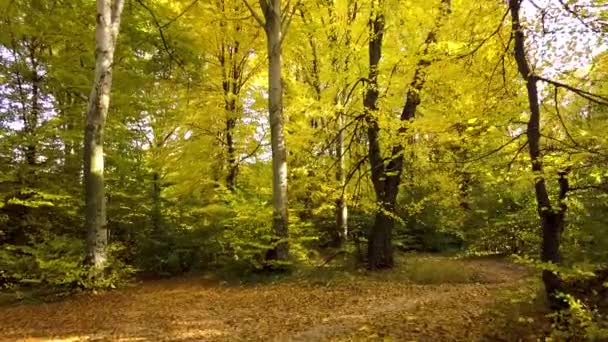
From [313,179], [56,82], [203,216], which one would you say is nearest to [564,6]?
[313,179]

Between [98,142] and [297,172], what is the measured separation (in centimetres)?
399

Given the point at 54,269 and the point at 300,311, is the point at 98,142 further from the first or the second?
the point at 300,311

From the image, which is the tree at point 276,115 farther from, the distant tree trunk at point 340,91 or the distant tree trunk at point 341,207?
the distant tree trunk at point 341,207

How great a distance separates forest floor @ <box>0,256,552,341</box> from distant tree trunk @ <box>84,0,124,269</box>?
1035 mm

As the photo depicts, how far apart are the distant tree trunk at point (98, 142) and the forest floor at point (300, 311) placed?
40.7 inches

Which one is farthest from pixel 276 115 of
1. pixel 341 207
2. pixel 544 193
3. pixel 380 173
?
pixel 544 193

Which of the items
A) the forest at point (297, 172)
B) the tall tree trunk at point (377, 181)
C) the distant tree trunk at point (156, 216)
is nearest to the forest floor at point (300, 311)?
the forest at point (297, 172)

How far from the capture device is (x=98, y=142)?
8.88m

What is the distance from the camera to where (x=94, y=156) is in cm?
880

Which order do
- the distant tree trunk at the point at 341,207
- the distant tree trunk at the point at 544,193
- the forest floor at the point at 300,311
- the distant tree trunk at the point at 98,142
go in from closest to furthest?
the distant tree trunk at the point at 544,193 < the forest floor at the point at 300,311 < the distant tree trunk at the point at 98,142 < the distant tree trunk at the point at 341,207

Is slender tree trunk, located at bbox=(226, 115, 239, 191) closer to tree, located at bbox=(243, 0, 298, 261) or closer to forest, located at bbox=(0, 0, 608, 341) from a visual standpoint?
forest, located at bbox=(0, 0, 608, 341)

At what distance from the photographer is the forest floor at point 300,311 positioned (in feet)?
18.0

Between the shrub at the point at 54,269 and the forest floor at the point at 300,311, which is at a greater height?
the shrub at the point at 54,269

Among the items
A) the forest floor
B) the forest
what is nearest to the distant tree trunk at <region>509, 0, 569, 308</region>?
the forest
